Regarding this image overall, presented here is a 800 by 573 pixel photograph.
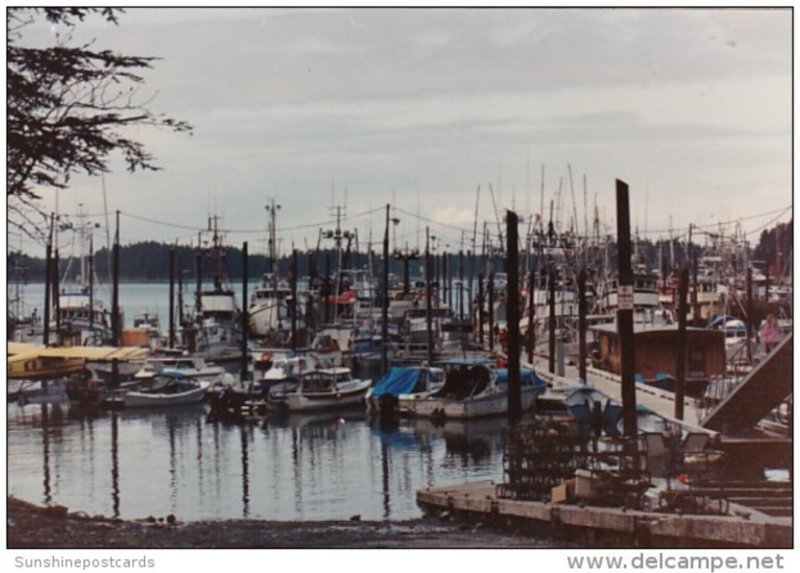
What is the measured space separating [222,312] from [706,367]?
56.7 feet

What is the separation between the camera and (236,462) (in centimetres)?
2484

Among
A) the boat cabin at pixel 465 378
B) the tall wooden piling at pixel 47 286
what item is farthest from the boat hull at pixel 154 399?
the boat cabin at pixel 465 378

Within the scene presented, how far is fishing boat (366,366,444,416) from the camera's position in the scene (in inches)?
1223

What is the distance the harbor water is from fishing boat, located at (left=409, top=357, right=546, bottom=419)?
558 mm

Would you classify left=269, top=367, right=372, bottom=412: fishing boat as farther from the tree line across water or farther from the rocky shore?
the rocky shore

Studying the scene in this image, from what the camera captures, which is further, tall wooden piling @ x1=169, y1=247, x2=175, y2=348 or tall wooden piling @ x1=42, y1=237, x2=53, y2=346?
Answer: tall wooden piling @ x1=169, y1=247, x2=175, y2=348

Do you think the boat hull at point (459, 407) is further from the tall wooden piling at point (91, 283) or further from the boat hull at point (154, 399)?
the tall wooden piling at point (91, 283)

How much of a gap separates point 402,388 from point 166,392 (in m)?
5.11

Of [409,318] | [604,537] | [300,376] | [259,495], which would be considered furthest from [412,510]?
Answer: [409,318]

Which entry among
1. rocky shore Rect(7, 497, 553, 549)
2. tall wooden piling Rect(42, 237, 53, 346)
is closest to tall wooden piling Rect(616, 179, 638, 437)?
rocky shore Rect(7, 497, 553, 549)

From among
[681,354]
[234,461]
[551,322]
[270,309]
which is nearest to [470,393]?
[551,322]

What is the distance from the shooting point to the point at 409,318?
148 feet
